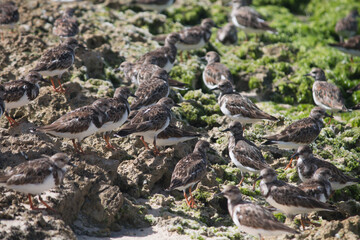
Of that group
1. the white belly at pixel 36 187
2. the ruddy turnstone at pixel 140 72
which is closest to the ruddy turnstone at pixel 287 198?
the white belly at pixel 36 187

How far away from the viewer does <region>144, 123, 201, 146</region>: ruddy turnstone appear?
10406 millimetres

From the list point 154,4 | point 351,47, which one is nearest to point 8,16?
point 154,4

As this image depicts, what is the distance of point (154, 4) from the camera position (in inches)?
720

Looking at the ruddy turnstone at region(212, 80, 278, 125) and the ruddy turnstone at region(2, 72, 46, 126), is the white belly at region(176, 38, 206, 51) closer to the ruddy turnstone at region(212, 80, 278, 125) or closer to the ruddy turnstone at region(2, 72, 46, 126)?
the ruddy turnstone at region(212, 80, 278, 125)

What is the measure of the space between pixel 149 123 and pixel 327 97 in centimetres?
535

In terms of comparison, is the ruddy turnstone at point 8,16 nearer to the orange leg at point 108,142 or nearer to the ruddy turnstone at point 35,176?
the orange leg at point 108,142

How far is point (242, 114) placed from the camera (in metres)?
11.7

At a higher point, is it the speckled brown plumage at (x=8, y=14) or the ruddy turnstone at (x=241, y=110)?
the speckled brown plumage at (x=8, y=14)

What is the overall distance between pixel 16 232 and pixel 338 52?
13.4 meters

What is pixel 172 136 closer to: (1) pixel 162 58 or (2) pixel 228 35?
(1) pixel 162 58

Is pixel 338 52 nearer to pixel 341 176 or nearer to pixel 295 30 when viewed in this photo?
pixel 295 30

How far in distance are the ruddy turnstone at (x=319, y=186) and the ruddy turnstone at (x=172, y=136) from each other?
2.55 metres

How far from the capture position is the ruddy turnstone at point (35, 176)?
7867 mm

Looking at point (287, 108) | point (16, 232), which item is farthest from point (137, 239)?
point (287, 108)
